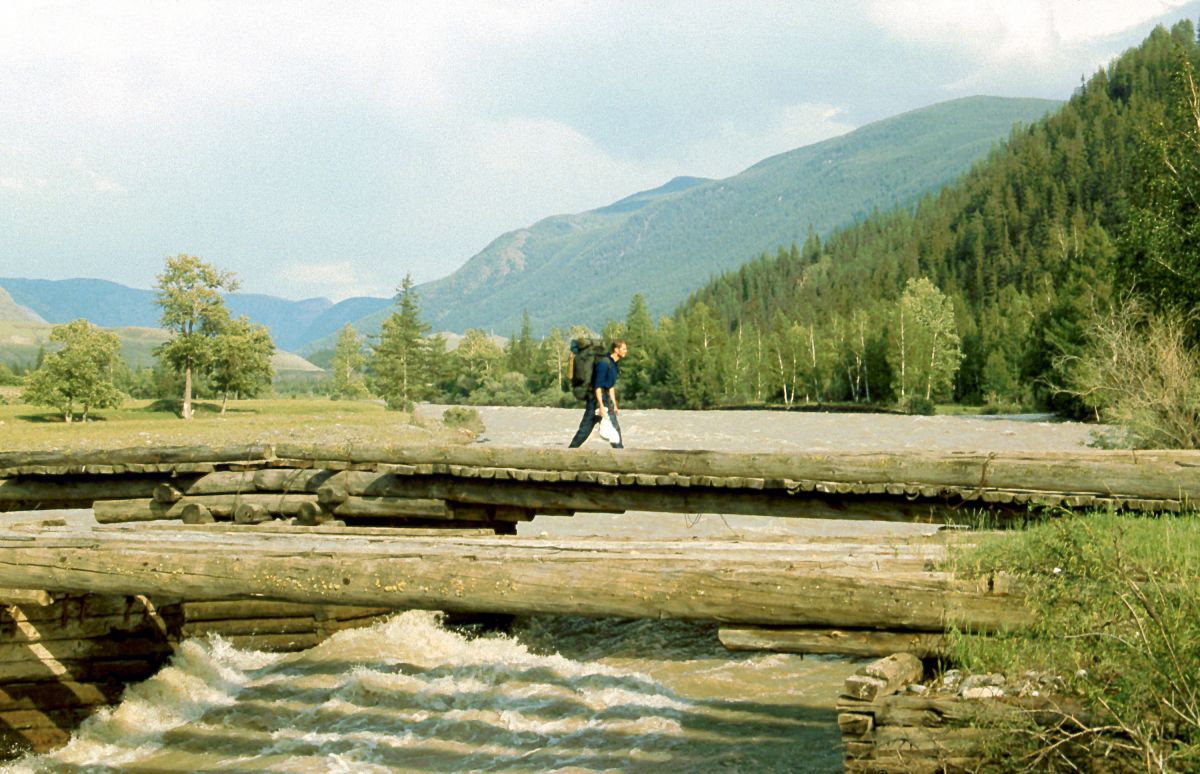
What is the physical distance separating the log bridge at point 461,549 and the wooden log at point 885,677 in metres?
0.17

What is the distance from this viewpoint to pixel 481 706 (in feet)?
31.9

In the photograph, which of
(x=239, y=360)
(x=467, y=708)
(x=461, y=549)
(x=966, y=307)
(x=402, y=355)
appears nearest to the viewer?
(x=461, y=549)

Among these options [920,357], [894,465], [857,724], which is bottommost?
[857,724]

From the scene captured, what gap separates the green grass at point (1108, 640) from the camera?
172 inches

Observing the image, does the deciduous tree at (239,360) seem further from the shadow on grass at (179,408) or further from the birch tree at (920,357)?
the birch tree at (920,357)

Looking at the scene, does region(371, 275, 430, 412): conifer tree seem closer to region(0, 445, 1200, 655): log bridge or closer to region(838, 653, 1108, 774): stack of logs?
region(0, 445, 1200, 655): log bridge

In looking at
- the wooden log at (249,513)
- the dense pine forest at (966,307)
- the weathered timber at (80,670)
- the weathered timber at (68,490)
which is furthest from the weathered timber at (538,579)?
the dense pine forest at (966,307)

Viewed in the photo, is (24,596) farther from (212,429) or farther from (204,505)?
(212,429)

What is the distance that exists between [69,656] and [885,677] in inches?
288

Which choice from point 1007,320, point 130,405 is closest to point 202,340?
point 130,405

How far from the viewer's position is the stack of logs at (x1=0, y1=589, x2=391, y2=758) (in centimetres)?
868

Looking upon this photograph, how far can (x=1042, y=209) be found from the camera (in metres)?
151

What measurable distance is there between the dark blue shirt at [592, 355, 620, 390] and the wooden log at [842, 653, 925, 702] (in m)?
10.5

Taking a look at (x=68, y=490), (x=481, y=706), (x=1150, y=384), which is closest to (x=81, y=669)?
(x=481, y=706)
